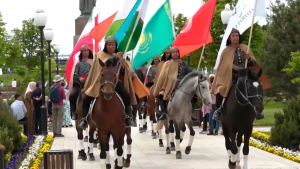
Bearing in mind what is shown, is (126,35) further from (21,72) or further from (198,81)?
(21,72)

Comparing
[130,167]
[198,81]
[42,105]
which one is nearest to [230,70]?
[198,81]

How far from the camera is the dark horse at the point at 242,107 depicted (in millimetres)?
11266

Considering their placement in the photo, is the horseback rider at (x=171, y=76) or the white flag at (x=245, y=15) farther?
the horseback rider at (x=171, y=76)

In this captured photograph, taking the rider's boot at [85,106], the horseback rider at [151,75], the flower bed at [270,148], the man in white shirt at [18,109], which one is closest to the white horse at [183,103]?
the flower bed at [270,148]

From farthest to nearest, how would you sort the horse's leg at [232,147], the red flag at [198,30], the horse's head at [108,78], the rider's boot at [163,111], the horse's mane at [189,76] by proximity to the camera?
the rider's boot at [163,111], the red flag at [198,30], the horse's mane at [189,76], the horse's leg at [232,147], the horse's head at [108,78]

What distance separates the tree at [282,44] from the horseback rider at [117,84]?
29323mm

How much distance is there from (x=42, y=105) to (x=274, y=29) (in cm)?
2400

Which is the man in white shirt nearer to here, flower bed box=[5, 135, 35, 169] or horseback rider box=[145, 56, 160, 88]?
flower bed box=[5, 135, 35, 169]

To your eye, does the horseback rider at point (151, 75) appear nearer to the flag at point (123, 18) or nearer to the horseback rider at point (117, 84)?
the flag at point (123, 18)

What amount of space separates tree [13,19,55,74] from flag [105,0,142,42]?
133 feet

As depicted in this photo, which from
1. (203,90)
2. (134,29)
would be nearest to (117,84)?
(134,29)

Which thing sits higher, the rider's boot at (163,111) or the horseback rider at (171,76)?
the horseback rider at (171,76)

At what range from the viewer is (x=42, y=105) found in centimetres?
2228

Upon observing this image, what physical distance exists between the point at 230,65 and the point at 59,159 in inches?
153
